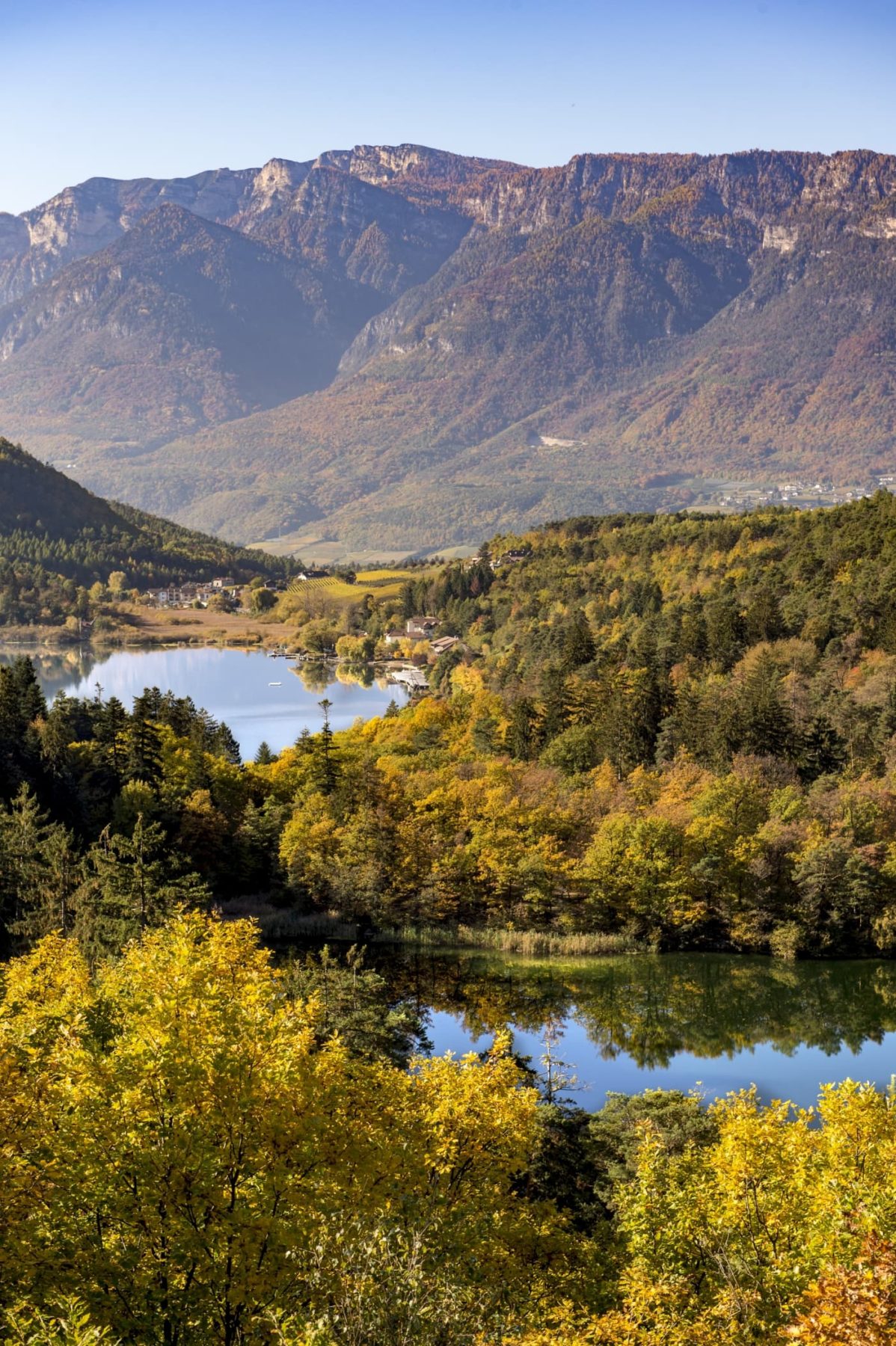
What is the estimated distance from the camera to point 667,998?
50.6 meters

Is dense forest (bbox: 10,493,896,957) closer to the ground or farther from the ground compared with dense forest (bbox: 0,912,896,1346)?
closer to the ground

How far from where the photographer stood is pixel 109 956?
37188 millimetres

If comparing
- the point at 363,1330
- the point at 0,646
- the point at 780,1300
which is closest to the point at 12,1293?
the point at 363,1330

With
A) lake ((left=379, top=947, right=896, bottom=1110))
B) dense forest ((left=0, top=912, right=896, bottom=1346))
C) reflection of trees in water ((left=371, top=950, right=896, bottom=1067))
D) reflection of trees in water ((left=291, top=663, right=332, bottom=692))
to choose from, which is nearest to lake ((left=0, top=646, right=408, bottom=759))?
reflection of trees in water ((left=291, top=663, right=332, bottom=692))

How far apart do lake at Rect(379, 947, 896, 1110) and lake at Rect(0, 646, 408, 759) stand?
155 feet

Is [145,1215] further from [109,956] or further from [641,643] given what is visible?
[641,643]

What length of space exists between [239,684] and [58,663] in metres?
28.1

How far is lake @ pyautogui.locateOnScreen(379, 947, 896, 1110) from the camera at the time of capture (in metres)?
43.3

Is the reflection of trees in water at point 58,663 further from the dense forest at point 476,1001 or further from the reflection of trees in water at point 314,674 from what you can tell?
the dense forest at point 476,1001

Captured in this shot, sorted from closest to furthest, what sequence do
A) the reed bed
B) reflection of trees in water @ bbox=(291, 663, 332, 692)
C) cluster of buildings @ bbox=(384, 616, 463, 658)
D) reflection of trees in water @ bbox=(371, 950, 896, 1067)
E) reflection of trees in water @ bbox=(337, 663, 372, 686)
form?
reflection of trees in water @ bbox=(371, 950, 896, 1067)
the reed bed
reflection of trees in water @ bbox=(291, 663, 332, 692)
reflection of trees in water @ bbox=(337, 663, 372, 686)
cluster of buildings @ bbox=(384, 616, 463, 658)

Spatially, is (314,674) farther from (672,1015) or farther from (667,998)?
(672,1015)

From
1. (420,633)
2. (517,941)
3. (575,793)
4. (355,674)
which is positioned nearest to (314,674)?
(355,674)

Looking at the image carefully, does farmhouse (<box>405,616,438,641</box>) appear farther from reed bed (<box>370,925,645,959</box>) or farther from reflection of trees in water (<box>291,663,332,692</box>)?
reed bed (<box>370,925,645,959</box>)

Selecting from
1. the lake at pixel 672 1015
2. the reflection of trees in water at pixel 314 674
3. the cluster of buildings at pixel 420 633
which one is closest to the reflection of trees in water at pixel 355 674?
the reflection of trees in water at pixel 314 674
